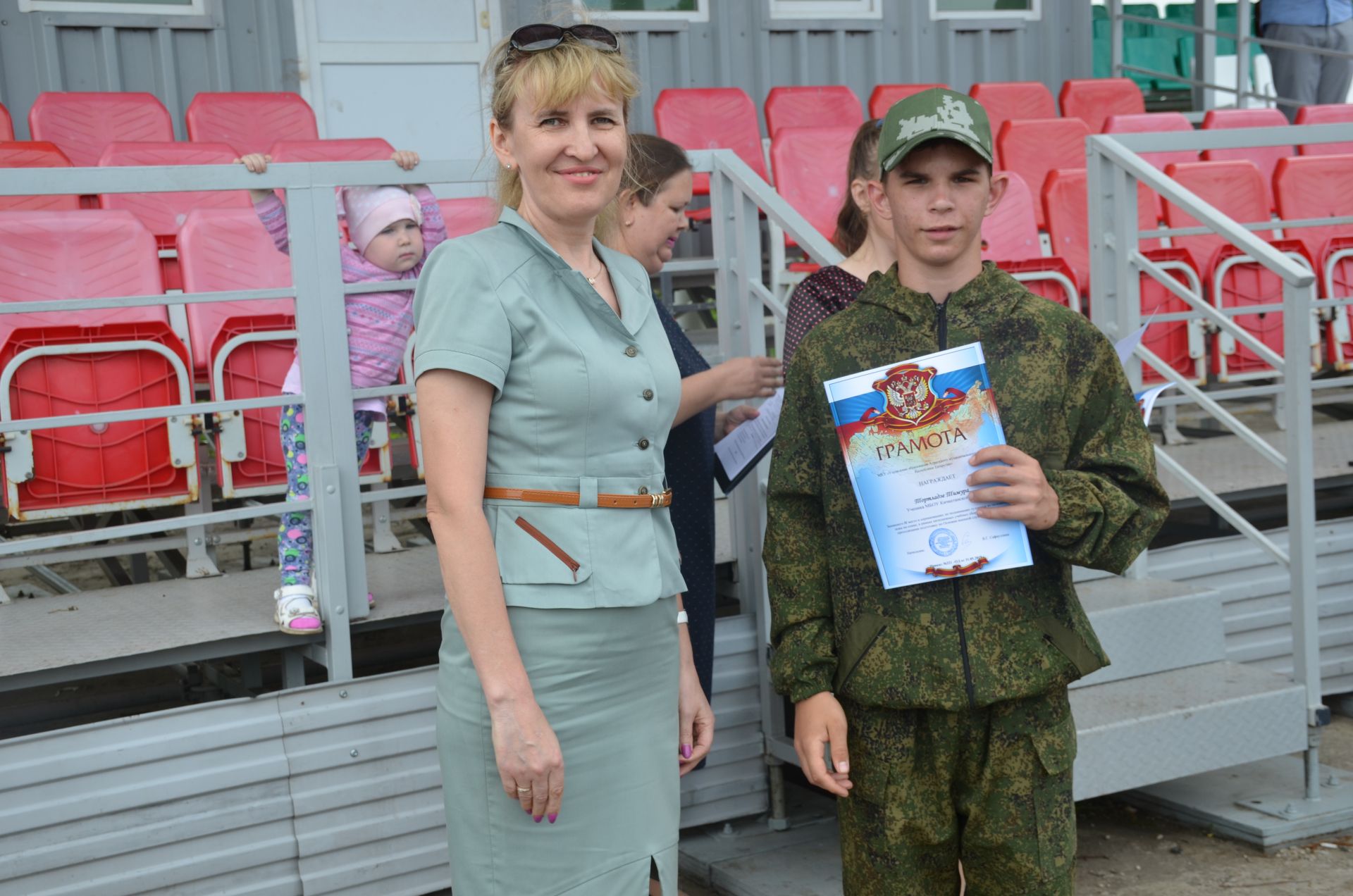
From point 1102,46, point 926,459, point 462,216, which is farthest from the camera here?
point 1102,46

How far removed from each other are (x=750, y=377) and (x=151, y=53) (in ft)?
20.5

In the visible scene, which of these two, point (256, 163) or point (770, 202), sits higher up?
point (256, 163)

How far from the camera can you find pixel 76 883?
9.99 ft

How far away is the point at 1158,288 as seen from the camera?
19.4ft

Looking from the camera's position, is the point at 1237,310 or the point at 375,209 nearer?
the point at 375,209

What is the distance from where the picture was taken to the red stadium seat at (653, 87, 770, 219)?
8094 millimetres

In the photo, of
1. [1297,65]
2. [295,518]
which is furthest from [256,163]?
[1297,65]

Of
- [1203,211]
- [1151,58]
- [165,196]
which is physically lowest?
[1203,211]

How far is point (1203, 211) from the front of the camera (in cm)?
404

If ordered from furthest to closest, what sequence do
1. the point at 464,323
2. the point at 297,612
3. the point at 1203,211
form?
1. the point at 1203,211
2. the point at 297,612
3. the point at 464,323

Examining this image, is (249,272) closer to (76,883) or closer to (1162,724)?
(76,883)

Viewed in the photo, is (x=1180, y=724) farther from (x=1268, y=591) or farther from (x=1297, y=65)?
(x=1297, y=65)

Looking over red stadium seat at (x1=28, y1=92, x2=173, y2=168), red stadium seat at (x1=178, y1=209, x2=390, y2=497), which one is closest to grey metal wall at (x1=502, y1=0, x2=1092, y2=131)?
red stadium seat at (x1=28, y1=92, x2=173, y2=168)

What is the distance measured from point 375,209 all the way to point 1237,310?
9.16 feet
